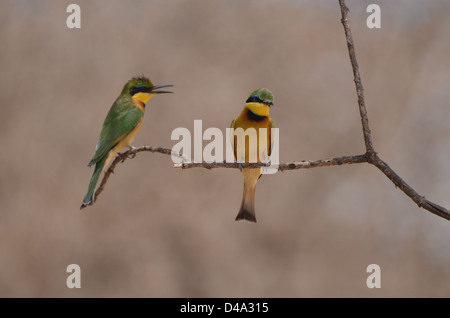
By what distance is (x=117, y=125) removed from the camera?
1158 millimetres

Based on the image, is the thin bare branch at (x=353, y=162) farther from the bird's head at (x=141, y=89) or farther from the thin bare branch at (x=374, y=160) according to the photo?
the bird's head at (x=141, y=89)

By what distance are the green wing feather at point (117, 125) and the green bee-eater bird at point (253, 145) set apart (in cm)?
26

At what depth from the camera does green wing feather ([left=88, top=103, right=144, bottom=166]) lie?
3.74ft

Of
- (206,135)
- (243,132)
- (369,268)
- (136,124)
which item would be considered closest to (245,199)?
(243,132)

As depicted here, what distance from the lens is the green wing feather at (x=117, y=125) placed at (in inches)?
44.9

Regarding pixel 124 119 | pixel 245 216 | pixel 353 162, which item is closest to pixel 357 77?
pixel 353 162

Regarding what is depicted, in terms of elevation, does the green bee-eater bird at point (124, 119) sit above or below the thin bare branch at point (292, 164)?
above

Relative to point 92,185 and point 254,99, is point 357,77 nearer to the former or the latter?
point 254,99

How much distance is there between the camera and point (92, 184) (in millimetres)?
1007

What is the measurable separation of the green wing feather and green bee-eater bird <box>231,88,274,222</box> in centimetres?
26

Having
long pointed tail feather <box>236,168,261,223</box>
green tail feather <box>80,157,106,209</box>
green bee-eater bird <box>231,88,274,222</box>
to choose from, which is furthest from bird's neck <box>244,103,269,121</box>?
green tail feather <box>80,157,106,209</box>

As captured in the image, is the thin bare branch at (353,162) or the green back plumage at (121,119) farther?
the green back plumage at (121,119)

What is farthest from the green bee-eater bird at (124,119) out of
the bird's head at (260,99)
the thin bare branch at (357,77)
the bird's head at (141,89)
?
the thin bare branch at (357,77)

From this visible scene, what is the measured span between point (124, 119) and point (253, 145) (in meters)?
0.39
